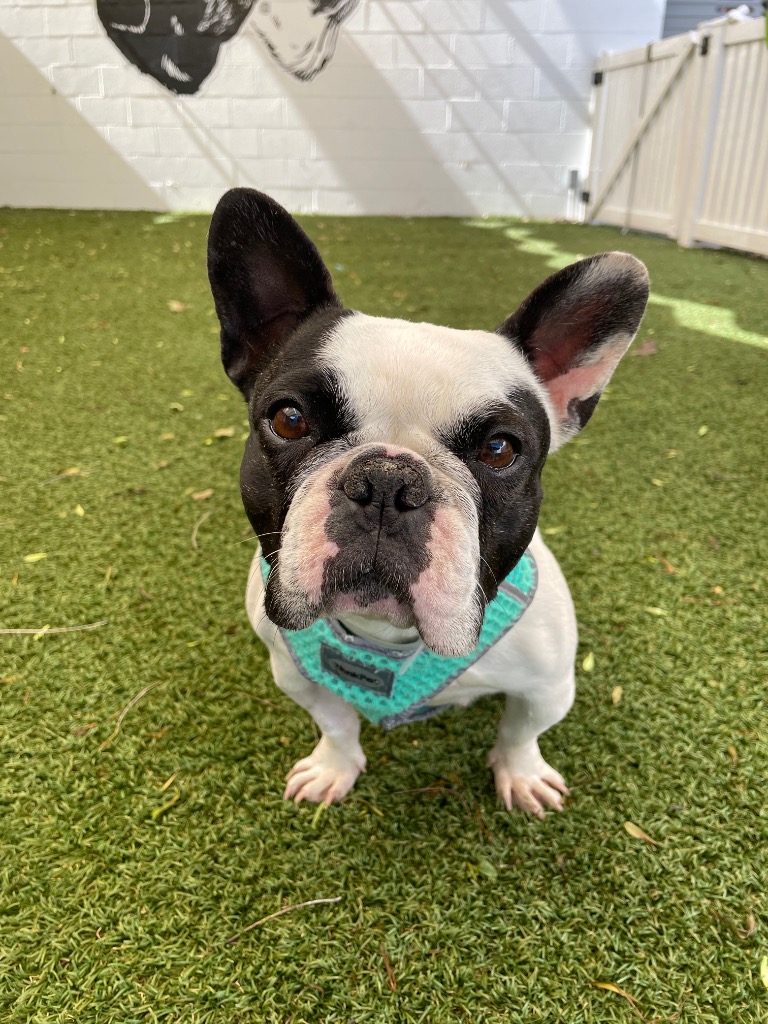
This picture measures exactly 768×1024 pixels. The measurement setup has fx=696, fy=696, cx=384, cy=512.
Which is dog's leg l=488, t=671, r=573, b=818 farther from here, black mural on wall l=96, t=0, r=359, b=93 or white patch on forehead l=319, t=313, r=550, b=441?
black mural on wall l=96, t=0, r=359, b=93

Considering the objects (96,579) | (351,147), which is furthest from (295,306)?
(351,147)

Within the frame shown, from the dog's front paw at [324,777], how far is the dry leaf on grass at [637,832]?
57 centimetres

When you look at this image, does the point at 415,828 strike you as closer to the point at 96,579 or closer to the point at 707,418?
the point at 96,579

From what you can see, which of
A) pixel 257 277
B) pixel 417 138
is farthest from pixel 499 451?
pixel 417 138

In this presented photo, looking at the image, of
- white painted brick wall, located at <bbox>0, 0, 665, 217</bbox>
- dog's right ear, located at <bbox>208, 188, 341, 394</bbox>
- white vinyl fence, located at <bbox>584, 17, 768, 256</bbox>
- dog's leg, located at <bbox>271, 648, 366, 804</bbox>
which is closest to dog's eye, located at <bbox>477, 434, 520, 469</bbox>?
dog's right ear, located at <bbox>208, 188, 341, 394</bbox>

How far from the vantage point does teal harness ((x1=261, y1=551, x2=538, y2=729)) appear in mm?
1229

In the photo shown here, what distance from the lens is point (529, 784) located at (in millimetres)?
1439

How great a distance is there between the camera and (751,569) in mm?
2070

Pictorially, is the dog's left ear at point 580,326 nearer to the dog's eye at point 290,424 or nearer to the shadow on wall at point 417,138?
the dog's eye at point 290,424

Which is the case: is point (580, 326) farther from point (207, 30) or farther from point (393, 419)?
point (207, 30)

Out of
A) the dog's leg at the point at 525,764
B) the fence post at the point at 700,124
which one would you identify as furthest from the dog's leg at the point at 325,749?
the fence post at the point at 700,124

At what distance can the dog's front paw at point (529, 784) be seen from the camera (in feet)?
4.70

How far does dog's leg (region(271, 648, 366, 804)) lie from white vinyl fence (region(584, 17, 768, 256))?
19.1 feet

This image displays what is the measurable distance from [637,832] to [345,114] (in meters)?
8.12
